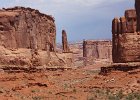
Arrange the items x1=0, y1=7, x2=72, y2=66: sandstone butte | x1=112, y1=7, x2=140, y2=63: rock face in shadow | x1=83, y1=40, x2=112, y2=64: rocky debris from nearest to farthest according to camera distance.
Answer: x1=112, y1=7, x2=140, y2=63: rock face in shadow → x1=0, y1=7, x2=72, y2=66: sandstone butte → x1=83, y1=40, x2=112, y2=64: rocky debris

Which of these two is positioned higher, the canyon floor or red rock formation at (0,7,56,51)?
red rock formation at (0,7,56,51)

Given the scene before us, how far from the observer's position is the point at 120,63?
34.9 m

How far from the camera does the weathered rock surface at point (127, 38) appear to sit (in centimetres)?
3462

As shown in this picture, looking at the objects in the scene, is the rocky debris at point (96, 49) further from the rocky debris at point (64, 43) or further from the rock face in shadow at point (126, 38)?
the rock face in shadow at point (126, 38)

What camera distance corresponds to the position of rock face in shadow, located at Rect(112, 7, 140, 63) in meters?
34.6

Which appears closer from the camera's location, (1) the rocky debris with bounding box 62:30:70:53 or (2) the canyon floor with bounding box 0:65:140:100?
(2) the canyon floor with bounding box 0:65:140:100

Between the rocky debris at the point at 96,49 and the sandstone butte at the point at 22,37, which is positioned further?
the rocky debris at the point at 96,49

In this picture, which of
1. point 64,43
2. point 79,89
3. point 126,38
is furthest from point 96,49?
A: point 79,89

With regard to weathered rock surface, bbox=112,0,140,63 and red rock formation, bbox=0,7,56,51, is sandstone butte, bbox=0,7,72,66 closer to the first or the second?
red rock formation, bbox=0,7,56,51

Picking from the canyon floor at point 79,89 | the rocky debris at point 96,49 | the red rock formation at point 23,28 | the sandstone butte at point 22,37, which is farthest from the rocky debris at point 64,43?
the rocky debris at point 96,49

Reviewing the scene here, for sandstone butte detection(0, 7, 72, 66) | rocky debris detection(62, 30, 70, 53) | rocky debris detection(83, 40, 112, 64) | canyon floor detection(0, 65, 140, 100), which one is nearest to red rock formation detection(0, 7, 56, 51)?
sandstone butte detection(0, 7, 72, 66)

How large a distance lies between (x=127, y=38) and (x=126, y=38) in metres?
0.09

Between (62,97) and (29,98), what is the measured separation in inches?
76.4

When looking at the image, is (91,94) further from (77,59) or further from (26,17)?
(77,59)
